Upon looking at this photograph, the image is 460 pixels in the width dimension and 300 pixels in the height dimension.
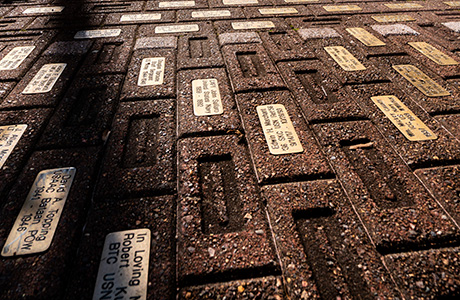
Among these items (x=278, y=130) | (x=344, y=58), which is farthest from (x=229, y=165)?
(x=344, y=58)

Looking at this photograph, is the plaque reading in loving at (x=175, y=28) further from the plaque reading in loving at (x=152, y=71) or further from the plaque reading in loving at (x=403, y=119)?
the plaque reading in loving at (x=403, y=119)

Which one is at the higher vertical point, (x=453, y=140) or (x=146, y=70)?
(x=146, y=70)

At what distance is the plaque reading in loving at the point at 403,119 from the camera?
2086 mm

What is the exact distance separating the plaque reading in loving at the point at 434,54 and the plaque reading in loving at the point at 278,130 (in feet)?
6.86

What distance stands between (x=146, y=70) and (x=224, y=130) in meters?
1.25

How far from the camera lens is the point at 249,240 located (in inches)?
57.9

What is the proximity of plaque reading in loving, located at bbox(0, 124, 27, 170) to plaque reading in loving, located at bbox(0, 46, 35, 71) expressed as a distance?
1.11 metres

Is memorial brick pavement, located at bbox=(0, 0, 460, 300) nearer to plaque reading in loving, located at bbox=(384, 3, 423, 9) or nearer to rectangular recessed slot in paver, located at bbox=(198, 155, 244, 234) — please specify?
rectangular recessed slot in paver, located at bbox=(198, 155, 244, 234)

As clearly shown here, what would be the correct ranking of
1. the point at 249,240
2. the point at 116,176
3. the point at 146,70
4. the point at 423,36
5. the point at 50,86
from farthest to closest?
the point at 423,36, the point at 146,70, the point at 50,86, the point at 116,176, the point at 249,240

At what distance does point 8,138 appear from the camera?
6.64ft

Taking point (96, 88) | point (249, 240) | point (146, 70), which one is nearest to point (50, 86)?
point (96, 88)

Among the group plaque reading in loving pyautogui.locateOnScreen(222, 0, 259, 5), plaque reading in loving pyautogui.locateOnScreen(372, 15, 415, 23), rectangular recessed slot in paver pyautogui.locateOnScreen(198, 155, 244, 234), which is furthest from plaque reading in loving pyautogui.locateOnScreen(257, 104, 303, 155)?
plaque reading in loving pyautogui.locateOnScreen(222, 0, 259, 5)

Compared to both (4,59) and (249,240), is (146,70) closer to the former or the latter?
(4,59)

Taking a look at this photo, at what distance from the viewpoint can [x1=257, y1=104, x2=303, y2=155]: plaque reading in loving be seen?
196 centimetres
